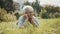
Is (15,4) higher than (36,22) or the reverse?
higher

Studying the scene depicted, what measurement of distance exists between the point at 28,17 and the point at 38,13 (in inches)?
3.7

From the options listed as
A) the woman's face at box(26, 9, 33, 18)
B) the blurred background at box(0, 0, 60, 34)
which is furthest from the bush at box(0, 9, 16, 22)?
the woman's face at box(26, 9, 33, 18)

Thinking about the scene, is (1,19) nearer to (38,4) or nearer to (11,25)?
(11,25)

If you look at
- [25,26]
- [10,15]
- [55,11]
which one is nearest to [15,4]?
[10,15]

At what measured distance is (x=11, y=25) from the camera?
Answer: 160 centimetres

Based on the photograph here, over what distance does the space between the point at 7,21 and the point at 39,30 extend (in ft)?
0.95

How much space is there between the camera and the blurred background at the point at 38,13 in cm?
160

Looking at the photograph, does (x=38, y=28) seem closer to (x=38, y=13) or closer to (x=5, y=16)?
(x=38, y=13)

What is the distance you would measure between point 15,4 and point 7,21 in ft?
0.54

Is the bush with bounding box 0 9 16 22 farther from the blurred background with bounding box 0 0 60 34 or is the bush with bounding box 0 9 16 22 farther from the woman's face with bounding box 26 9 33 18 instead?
the woman's face with bounding box 26 9 33 18

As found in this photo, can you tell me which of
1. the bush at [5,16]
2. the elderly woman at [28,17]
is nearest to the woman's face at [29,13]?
the elderly woman at [28,17]

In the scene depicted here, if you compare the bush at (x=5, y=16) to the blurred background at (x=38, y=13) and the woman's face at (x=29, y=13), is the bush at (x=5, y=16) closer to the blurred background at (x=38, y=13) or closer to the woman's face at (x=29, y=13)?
the blurred background at (x=38, y=13)

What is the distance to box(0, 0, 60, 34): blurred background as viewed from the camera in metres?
1.60

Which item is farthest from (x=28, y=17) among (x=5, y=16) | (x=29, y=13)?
(x=5, y=16)
